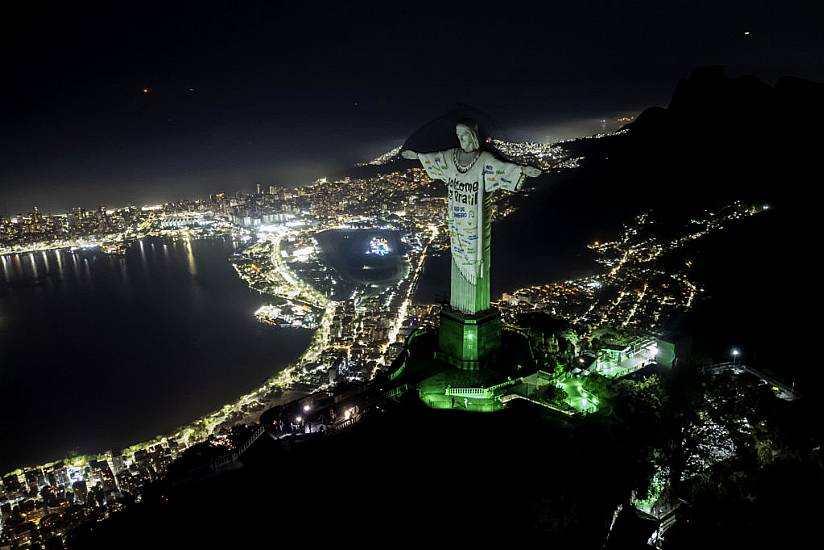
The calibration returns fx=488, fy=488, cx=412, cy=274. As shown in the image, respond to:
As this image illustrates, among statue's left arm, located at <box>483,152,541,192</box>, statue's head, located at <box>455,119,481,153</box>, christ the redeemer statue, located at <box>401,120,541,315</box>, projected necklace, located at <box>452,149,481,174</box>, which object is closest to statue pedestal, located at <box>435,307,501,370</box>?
christ the redeemer statue, located at <box>401,120,541,315</box>

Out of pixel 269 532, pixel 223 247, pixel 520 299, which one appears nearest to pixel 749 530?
pixel 269 532

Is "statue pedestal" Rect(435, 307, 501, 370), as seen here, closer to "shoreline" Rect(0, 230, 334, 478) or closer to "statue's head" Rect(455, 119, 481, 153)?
"statue's head" Rect(455, 119, 481, 153)

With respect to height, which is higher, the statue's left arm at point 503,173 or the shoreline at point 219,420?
the statue's left arm at point 503,173

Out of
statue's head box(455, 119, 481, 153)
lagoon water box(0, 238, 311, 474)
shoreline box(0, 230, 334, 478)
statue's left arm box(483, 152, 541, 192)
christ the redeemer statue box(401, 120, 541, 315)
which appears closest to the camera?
statue's left arm box(483, 152, 541, 192)

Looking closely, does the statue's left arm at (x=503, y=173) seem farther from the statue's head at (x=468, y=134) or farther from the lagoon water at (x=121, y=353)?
the lagoon water at (x=121, y=353)

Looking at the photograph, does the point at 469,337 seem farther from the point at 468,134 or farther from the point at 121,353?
the point at 121,353

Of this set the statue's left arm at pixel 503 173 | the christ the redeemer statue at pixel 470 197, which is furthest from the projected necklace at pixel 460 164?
the statue's left arm at pixel 503 173

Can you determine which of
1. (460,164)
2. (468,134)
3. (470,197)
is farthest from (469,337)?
(468,134)
